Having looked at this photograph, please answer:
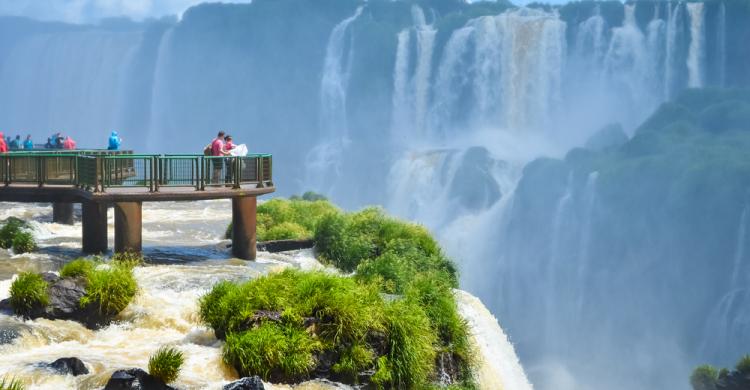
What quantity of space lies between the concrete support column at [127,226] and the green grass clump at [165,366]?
8.88m

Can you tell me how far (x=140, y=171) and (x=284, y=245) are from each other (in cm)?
649

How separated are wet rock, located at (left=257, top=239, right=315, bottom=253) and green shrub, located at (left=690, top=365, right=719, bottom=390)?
1711cm

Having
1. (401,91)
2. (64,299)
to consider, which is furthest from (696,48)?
(64,299)

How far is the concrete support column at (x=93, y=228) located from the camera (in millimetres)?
22797

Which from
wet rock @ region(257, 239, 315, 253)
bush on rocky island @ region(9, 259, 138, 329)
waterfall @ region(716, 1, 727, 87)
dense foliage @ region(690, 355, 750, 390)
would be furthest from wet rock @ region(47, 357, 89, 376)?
waterfall @ region(716, 1, 727, 87)

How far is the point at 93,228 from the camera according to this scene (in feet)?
75.2

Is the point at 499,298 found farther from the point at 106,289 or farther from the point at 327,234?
the point at 106,289

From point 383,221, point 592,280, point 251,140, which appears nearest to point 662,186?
point 592,280

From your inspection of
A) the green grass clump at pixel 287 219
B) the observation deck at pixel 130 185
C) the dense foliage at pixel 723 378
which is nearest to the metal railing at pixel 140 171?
the observation deck at pixel 130 185

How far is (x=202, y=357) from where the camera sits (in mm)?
14891

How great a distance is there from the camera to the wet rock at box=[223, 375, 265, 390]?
43.2ft

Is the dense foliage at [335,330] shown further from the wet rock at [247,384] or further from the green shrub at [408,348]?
the wet rock at [247,384]

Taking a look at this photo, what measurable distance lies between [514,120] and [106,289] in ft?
185

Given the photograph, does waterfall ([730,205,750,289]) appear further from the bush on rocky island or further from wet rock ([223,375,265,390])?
wet rock ([223,375,265,390])
